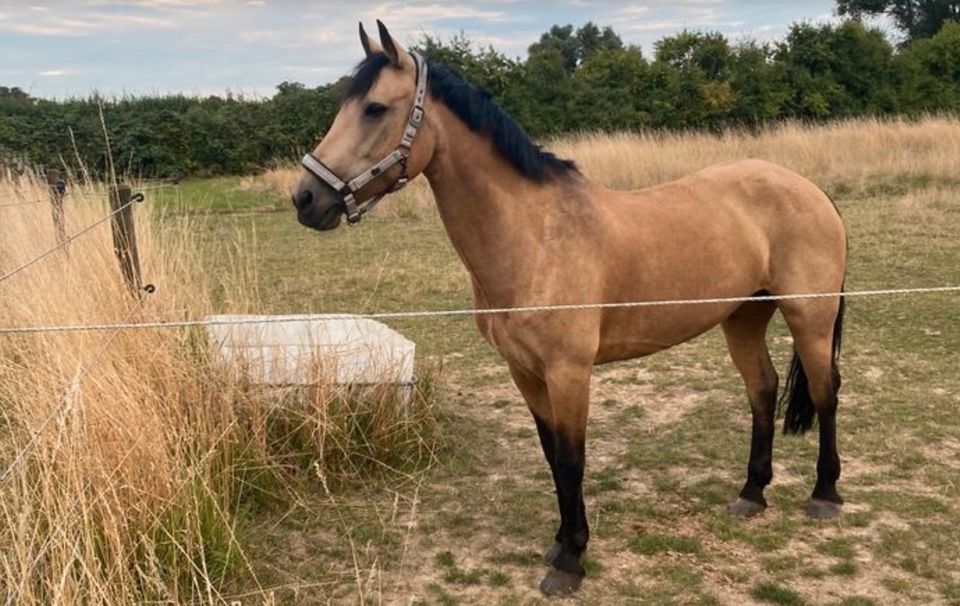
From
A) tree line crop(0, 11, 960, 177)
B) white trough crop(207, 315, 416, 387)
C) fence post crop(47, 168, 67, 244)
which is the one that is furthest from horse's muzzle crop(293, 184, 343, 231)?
tree line crop(0, 11, 960, 177)

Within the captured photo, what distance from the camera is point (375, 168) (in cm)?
272

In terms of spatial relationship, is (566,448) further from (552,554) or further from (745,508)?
(745,508)

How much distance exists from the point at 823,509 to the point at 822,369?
2.11 feet

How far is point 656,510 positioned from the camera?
3.81 metres

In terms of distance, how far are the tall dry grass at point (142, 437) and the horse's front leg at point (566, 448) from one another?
1114 mm

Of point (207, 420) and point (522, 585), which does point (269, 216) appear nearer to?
point (207, 420)

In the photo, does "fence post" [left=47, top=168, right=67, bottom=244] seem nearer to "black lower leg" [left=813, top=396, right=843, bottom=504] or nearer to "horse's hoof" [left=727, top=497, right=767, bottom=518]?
"horse's hoof" [left=727, top=497, right=767, bottom=518]

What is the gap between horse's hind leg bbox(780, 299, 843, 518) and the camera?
3.58 meters

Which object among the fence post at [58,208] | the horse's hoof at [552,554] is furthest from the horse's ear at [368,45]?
the fence post at [58,208]

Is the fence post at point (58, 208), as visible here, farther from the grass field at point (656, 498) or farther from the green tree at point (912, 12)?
the green tree at point (912, 12)

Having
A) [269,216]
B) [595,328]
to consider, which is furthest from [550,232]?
[269,216]

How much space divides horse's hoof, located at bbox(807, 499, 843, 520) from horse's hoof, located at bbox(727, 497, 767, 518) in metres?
0.21

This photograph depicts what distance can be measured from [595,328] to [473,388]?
8.64ft

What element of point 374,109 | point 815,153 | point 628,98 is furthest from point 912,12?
point 374,109
